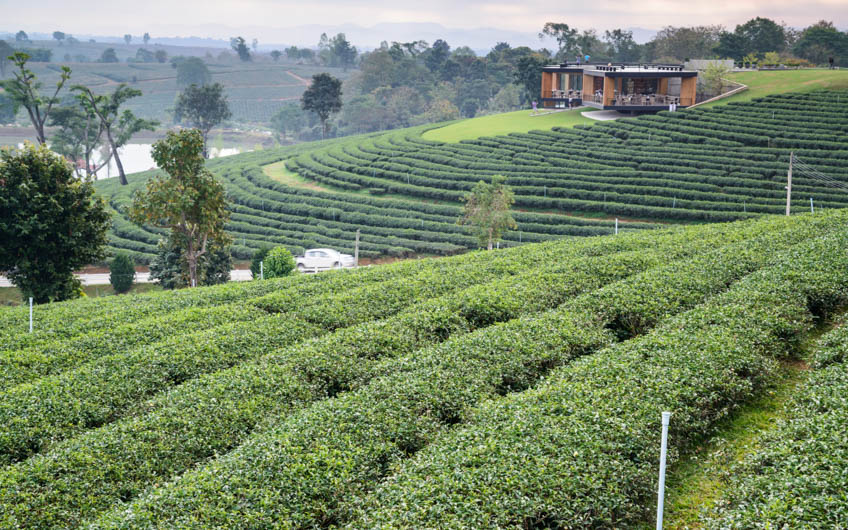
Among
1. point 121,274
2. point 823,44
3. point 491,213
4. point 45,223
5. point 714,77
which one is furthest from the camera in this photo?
point 823,44

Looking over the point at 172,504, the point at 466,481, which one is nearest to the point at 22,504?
the point at 172,504

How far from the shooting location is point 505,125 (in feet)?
222

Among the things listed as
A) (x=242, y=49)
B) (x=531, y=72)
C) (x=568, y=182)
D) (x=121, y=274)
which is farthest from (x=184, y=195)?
(x=242, y=49)

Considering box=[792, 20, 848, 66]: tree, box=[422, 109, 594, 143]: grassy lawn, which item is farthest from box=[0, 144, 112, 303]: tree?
box=[792, 20, 848, 66]: tree

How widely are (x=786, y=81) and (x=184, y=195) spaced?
5977 centimetres

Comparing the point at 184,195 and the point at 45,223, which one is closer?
the point at 45,223

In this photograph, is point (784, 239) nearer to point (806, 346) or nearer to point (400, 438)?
point (806, 346)

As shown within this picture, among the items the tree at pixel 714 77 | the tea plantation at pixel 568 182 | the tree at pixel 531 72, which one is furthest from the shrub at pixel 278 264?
the tree at pixel 531 72

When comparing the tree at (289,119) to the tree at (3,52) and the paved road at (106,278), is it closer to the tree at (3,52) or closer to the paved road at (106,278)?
the tree at (3,52)

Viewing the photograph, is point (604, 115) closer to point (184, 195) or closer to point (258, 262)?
point (258, 262)

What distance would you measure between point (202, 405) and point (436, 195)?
3839cm

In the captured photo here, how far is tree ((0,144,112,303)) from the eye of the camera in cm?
2272

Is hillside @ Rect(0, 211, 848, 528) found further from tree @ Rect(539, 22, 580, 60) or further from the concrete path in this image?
tree @ Rect(539, 22, 580, 60)

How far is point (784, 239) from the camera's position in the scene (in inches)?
680
